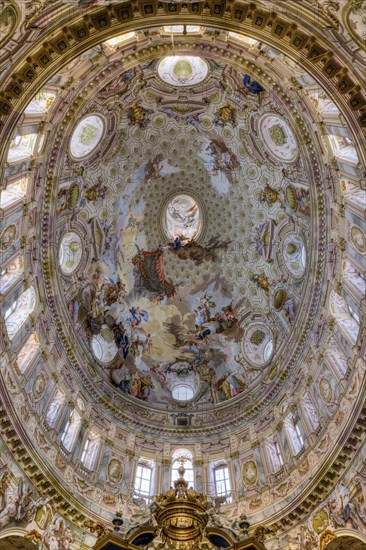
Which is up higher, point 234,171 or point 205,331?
point 234,171

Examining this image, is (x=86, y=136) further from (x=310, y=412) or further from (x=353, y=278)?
(x=310, y=412)

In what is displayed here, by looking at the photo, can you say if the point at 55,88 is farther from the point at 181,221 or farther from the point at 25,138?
the point at 181,221

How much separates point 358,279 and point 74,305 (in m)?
13.1

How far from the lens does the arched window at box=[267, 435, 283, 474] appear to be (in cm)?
2181

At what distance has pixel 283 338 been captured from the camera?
86.1ft

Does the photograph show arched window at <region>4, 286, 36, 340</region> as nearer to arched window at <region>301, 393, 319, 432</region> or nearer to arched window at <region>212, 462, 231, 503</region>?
arched window at <region>212, 462, 231, 503</region>

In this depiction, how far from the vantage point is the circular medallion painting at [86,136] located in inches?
906

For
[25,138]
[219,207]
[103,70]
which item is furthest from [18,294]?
[219,207]

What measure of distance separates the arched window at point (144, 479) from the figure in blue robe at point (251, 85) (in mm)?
16658

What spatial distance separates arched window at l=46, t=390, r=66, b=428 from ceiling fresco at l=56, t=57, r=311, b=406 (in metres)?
4.35

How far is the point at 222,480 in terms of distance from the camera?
23250 mm

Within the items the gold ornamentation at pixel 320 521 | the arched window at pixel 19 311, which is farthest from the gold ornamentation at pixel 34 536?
the gold ornamentation at pixel 320 521

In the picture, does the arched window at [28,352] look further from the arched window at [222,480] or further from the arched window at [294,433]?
the arched window at [294,433]

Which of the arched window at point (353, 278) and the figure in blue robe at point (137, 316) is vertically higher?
the figure in blue robe at point (137, 316)
